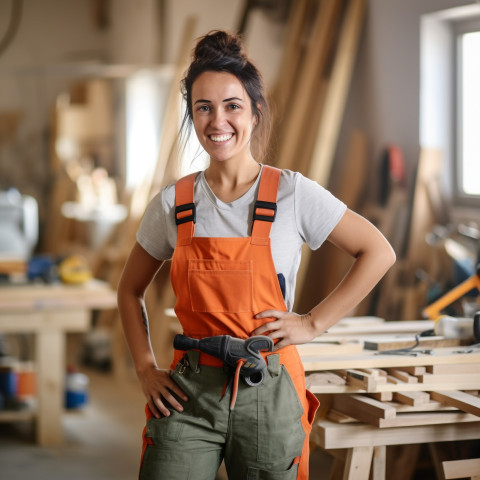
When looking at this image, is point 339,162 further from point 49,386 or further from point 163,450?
point 163,450

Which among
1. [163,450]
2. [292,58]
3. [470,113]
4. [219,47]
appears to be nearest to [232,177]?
[219,47]

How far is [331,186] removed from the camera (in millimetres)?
5043

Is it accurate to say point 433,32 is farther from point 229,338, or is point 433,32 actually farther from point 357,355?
point 229,338

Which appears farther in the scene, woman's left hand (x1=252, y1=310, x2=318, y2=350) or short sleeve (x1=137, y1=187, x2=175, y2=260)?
short sleeve (x1=137, y1=187, x2=175, y2=260)

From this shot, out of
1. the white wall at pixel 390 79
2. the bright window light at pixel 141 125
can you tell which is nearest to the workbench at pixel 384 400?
the white wall at pixel 390 79

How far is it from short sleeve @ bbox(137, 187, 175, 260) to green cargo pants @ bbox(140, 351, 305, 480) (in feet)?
1.05

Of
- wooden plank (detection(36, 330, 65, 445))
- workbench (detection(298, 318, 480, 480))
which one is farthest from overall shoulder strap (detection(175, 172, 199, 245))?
wooden plank (detection(36, 330, 65, 445))

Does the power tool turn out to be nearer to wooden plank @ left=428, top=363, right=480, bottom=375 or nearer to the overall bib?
the overall bib

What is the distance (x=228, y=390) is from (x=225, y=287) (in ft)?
0.81

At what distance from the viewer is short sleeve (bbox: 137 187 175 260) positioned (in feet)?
6.75

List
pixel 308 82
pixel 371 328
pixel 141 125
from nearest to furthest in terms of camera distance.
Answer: pixel 371 328 → pixel 308 82 → pixel 141 125

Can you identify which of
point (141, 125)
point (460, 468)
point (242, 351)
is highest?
point (141, 125)

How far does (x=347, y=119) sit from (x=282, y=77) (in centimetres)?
52

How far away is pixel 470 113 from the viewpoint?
13.9 ft
